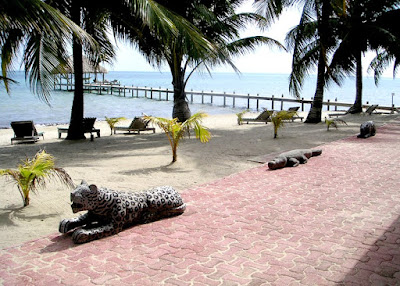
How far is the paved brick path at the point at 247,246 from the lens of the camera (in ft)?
11.5

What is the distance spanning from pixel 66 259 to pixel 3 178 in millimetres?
3975

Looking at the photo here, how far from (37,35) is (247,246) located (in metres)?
4.61

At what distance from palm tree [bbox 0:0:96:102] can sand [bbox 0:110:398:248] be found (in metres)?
1.66

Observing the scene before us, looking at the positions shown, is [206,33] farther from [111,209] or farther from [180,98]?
[111,209]

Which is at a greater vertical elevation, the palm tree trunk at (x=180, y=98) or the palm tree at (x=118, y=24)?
the palm tree at (x=118, y=24)

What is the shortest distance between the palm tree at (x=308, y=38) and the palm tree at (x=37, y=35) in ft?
33.6

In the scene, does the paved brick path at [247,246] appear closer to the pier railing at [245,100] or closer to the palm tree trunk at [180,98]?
the palm tree trunk at [180,98]

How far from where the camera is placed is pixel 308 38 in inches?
627

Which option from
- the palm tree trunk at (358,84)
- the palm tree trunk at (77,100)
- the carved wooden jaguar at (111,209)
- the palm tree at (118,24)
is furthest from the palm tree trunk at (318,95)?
the carved wooden jaguar at (111,209)

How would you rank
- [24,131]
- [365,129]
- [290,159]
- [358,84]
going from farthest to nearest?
[358,84] → [24,131] → [365,129] → [290,159]

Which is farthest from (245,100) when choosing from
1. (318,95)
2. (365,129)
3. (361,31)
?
(365,129)

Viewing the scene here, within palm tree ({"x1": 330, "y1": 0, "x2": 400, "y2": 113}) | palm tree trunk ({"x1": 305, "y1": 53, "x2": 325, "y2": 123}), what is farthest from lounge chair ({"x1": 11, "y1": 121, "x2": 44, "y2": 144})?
palm tree ({"x1": 330, "y1": 0, "x2": 400, "y2": 113})

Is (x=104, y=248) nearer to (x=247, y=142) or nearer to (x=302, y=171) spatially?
(x=302, y=171)

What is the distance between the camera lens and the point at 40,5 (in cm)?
569
